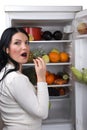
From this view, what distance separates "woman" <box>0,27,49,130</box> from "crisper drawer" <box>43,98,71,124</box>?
105cm

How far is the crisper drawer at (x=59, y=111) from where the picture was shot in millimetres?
2410

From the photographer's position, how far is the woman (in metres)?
1.24

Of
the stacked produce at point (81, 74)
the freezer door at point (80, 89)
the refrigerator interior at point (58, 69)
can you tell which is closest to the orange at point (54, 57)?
the refrigerator interior at point (58, 69)

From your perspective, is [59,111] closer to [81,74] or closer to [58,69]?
[58,69]

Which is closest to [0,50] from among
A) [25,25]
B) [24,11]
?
[24,11]

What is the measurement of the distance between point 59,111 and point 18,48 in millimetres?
1463

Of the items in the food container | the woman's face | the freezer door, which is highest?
the food container

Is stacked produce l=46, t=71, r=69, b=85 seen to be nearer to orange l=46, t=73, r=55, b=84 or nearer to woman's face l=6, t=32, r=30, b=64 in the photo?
orange l=46, t=73, r=55, b=84

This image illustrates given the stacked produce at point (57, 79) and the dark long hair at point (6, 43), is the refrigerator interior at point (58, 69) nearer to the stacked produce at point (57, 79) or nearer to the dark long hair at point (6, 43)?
the stacked produce at point (57, 79)

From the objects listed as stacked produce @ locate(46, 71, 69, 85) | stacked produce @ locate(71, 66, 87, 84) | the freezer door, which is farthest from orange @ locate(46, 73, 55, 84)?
stacked produce @ locate(71, 66, 87, 84)

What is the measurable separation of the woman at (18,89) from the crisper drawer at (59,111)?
1054 millimetres

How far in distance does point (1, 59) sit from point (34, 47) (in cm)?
125

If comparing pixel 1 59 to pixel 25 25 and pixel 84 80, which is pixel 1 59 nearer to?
pixel 84 80

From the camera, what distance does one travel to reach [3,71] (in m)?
1.36
